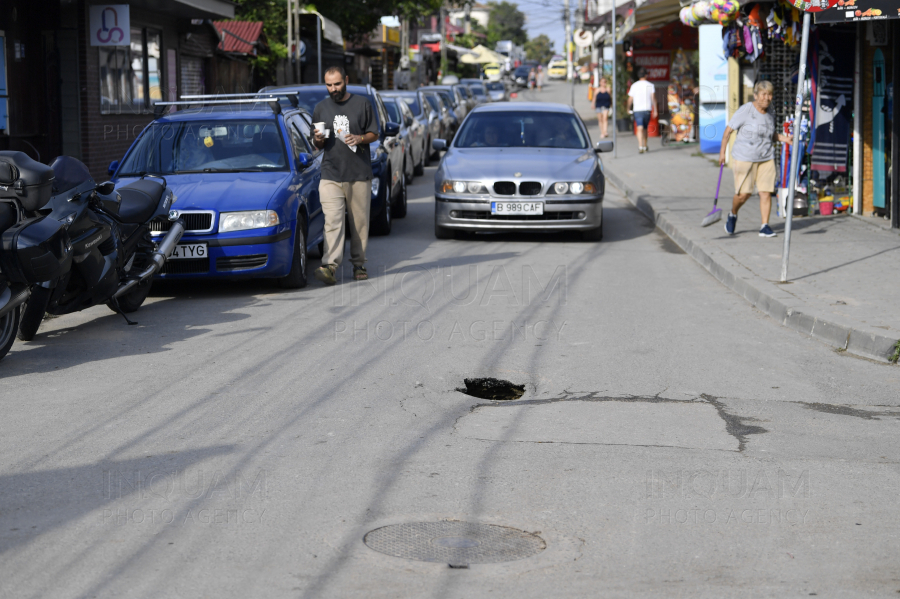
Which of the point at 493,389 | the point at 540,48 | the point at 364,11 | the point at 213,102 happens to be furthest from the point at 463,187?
the point at 540,48

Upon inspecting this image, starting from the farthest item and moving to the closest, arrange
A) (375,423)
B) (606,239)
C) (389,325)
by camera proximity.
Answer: (606,239) → (389,325) → (375,423)

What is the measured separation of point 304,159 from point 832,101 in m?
7.53

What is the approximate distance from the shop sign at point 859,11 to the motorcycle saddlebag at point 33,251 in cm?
664

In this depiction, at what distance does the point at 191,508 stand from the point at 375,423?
1479mm

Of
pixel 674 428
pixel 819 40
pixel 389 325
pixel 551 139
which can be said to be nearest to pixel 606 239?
pixel 551 139

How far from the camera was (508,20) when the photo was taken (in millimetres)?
172250

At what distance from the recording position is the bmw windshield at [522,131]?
1423 cm

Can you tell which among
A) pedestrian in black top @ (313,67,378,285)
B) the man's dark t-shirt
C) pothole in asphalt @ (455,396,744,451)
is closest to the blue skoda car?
pedestrian in black top @ (313,67,378,285)

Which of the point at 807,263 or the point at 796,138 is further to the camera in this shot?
the point at 807,263

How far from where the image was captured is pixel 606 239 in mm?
13742

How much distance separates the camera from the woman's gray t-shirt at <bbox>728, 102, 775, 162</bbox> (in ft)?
40.8

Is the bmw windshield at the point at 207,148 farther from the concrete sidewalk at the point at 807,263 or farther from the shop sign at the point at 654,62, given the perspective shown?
the shop sign at the point at 654,62

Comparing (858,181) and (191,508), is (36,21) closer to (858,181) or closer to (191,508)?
(858,181)

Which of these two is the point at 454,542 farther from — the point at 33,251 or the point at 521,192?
the point at 521,192
